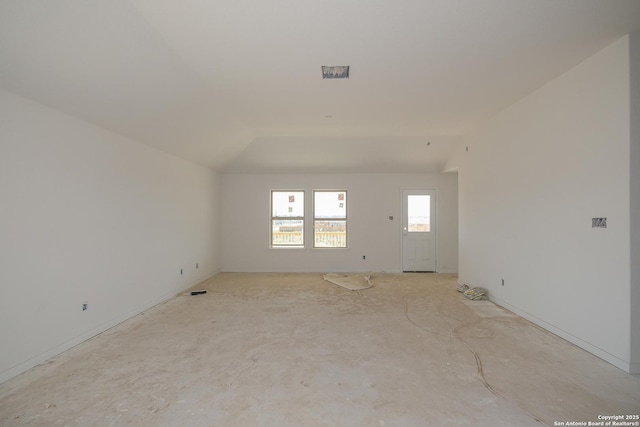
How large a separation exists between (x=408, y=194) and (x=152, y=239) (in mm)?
5342

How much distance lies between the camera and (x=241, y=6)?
6.23 ft

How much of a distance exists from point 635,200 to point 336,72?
2.90 meters

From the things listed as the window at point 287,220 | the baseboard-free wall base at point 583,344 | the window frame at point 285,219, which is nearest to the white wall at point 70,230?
the window frame at point 285,219

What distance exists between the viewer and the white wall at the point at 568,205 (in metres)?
2.32

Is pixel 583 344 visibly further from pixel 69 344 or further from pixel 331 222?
pixel 69 344

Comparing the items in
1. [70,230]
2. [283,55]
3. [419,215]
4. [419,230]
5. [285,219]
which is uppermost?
[283,55]

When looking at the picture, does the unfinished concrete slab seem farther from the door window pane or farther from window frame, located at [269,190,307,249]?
the door window pane

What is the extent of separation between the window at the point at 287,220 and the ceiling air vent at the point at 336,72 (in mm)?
3894

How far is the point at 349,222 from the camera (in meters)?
6.45

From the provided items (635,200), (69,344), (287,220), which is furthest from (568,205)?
(69,344)

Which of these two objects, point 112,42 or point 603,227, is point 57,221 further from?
point 603,227

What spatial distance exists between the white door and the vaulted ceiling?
2.59 meters

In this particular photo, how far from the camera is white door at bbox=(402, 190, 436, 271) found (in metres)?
6.35

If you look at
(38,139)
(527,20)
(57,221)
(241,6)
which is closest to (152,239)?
(57,221)
